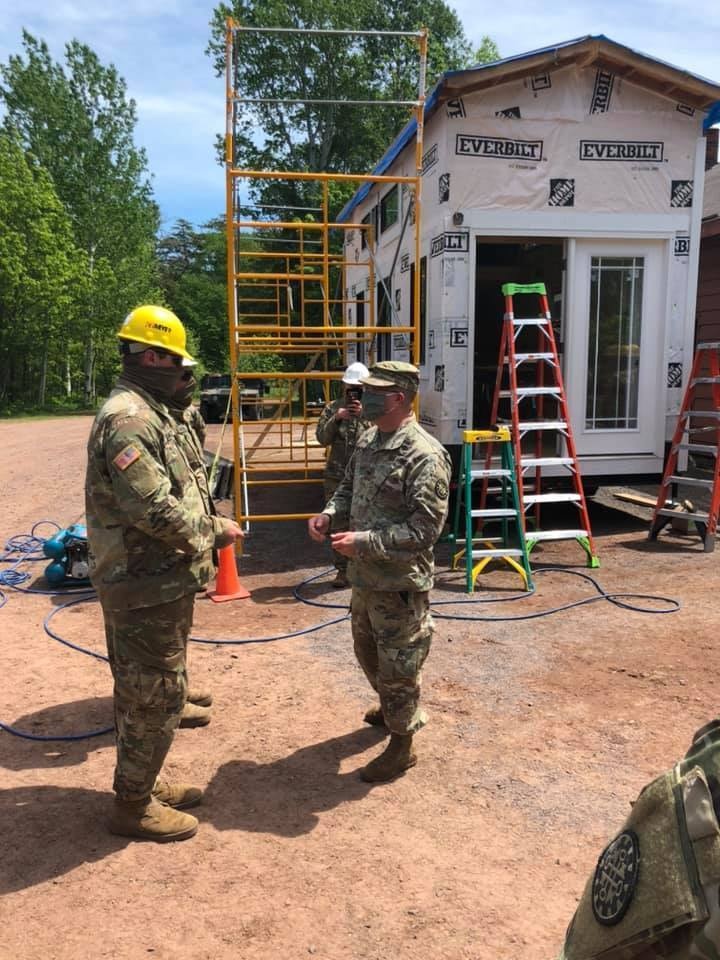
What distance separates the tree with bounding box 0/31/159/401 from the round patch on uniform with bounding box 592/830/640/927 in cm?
3026

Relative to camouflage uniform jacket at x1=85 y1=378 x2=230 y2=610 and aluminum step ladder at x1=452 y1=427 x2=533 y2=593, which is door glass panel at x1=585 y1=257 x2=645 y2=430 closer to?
aluminum step ladder at x1=452 y1=427 x2=533 y2=593

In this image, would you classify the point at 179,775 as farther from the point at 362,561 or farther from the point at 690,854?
the point at 690,854

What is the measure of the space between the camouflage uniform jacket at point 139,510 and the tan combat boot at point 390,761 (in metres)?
1.19

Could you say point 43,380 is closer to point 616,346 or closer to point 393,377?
point 616,346

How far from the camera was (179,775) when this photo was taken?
350cm

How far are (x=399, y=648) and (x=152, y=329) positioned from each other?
1.71m

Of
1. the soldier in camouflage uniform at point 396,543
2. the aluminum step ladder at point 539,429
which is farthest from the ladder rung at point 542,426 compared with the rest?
the soldier in camouflage uniform at point 396,543

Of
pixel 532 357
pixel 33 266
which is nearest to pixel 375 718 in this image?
pixel 532 357

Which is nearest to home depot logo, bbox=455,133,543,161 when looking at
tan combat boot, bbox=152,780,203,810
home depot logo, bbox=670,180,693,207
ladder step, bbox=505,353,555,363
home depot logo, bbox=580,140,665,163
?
home depot logo, bbox=580,140,665,163

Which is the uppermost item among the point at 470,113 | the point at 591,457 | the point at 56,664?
the point at 470,113

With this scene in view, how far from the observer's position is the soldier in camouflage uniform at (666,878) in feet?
2.82

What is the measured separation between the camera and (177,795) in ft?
10.5

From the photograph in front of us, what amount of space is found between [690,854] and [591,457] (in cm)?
729

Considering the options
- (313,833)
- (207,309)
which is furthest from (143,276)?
(313,833)
